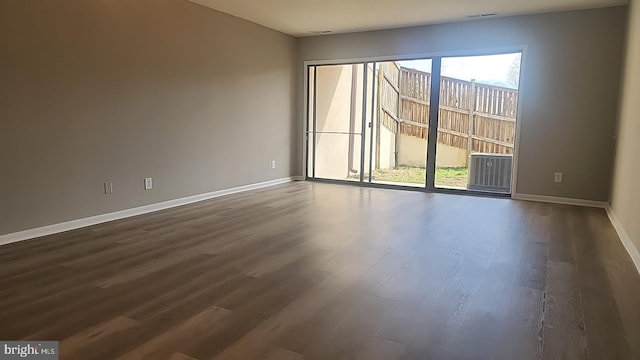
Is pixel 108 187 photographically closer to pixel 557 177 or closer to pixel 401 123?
Result: pixel 401 123

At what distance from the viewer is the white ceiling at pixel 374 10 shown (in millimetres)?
5070

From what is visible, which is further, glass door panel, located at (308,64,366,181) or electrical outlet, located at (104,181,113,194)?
glass door panel, located at (308,64,366,181)

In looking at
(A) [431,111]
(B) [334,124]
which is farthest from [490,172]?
(B) [334,124]

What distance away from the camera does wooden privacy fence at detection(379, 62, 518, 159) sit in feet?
20.1

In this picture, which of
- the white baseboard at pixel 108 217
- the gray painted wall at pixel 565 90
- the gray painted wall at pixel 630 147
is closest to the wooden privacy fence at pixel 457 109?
the gray painted wall at pixel 565 90

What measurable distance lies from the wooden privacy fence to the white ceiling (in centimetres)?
91

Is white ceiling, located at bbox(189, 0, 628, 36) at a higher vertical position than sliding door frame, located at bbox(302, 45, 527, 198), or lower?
higher

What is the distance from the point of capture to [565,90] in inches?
216

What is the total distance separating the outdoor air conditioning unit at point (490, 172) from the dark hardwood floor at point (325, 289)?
67.0 inches

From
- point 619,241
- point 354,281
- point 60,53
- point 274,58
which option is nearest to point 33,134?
point 60,53

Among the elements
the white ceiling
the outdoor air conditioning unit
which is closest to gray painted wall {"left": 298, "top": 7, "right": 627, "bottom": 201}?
the white ceiling

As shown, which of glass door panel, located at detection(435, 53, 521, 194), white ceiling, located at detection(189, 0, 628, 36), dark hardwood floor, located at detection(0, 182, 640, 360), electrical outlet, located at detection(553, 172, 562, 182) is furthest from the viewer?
glass door panel, located at detection(435, 53, 521, 194)

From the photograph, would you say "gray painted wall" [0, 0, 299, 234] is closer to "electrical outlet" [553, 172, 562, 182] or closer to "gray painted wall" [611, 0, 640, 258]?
"electrical outlet" [553, 172, 562, 182]

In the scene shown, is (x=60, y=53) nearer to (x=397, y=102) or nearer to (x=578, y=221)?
(x=397, y=102)
